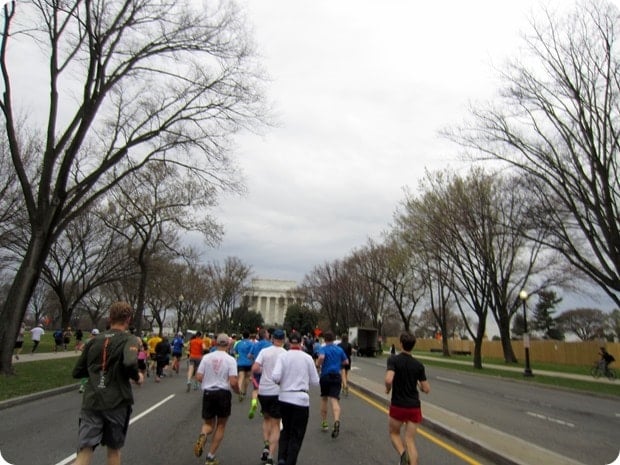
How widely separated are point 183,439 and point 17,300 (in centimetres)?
1250

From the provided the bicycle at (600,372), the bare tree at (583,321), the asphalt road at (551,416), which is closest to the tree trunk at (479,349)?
the bicycle at (600,372)

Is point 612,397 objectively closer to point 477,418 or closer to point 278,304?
point 477,418

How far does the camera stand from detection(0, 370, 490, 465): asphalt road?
7070 mm

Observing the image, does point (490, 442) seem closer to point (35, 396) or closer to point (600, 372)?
point (35, 396)

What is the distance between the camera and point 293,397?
6355mm

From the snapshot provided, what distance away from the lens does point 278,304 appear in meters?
115

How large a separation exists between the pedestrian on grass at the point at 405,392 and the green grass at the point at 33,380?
10345 millimetres

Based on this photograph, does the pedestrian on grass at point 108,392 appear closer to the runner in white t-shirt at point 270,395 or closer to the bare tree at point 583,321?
the runner in white t-shirt at point 270,395

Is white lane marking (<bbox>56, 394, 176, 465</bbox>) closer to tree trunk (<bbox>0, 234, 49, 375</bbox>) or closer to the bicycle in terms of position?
tree trunk (<bbox>0, 234, 49, 375</bbox>)

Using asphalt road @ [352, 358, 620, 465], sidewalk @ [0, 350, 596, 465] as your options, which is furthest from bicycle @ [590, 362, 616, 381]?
sidewalk @ [0, 350, 596, 465]

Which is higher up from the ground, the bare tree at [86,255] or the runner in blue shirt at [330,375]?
the bare tree at [86,255]

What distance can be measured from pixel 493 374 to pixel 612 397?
10099 millimetres

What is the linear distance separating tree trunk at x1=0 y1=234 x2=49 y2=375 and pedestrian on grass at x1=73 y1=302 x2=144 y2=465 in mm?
14425

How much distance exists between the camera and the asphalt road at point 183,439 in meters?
7.07
